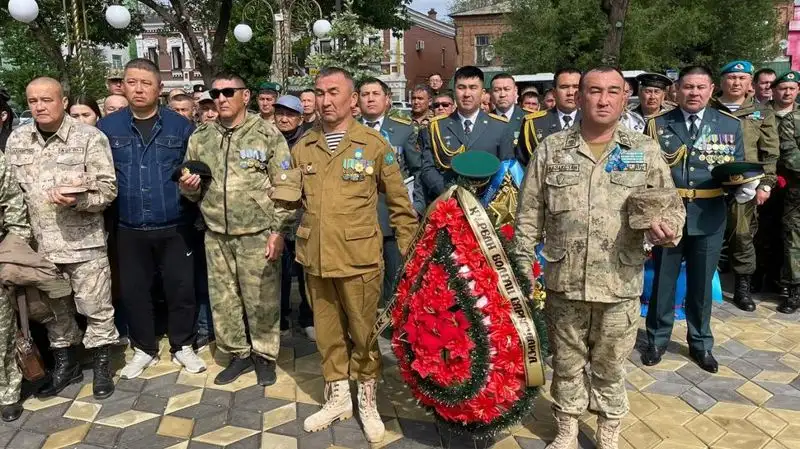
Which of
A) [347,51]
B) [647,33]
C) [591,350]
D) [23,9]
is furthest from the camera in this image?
[647,33]

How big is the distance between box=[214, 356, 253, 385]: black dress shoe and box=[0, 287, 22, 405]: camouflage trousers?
47.8 inches

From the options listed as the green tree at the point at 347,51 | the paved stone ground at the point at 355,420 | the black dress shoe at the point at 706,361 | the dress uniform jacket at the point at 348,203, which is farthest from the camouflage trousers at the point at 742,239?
the green tree at the point at 347,51

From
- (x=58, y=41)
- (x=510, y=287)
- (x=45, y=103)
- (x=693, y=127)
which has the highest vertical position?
(x=58, y=41)

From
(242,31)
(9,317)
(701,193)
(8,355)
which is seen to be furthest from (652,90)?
(242,31)

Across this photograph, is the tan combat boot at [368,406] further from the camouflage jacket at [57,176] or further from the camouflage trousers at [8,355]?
the camouflage trousers at [8,355]

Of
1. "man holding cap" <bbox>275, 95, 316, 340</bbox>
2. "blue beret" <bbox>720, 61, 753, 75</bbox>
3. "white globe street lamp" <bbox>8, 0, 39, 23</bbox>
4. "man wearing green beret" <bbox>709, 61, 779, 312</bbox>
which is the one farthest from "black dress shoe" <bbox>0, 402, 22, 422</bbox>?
"white globe street lamp" <bbox>8, 0, 39, 23</bbox>

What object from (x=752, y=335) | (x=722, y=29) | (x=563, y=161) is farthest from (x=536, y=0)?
(x=563, y=161)

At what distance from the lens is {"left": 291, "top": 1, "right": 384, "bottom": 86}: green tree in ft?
38.3

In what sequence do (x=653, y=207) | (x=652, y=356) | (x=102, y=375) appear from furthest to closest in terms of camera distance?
(x=652, y=356)
(x=102, y=375)
(x=653, y=207)

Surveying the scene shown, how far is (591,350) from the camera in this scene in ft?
10.2

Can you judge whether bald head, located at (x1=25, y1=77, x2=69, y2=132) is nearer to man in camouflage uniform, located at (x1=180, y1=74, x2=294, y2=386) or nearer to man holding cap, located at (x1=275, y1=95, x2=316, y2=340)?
man in camouflage uniform, located at (x1=180, y1=74, x2=294, y2=386)

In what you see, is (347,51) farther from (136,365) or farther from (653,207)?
(653,207)

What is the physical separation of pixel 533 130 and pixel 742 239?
257 cm

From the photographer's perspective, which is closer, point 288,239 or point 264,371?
point 264,371
